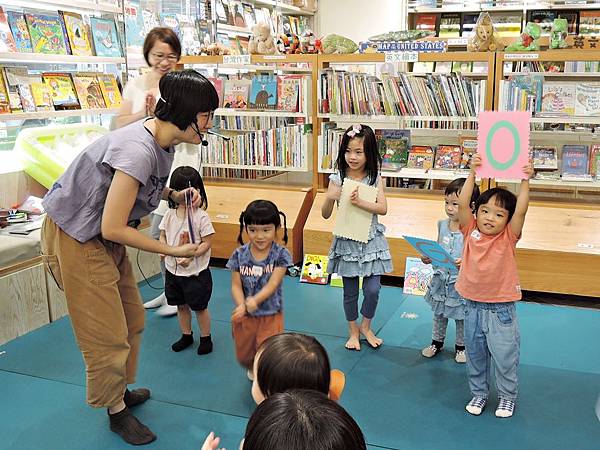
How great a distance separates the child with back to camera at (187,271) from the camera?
3.20 meters

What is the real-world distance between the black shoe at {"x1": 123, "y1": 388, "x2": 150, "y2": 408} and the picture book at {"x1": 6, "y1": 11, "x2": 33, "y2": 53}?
267cm

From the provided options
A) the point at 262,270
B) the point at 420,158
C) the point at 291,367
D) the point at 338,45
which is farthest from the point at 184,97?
the point at 420,158

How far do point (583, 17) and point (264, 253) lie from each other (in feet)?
19.8

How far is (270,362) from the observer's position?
54.4 inches

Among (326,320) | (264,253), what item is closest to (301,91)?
(326,320)

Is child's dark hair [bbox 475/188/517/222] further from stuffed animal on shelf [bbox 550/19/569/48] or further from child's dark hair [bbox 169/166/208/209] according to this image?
stuffed animal on shelf [bbox 550/19/569/48]

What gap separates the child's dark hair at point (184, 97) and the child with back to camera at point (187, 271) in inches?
44.0

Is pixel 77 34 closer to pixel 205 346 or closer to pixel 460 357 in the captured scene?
pixel 205 346

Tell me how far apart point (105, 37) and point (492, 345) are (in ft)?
12.8

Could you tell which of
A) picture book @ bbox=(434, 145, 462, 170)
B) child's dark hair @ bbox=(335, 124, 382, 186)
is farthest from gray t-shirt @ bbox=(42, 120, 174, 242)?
picture book @ bbox=(434, 145, 462, 170)

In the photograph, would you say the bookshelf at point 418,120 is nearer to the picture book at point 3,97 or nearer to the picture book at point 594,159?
the picture book at point 594,159

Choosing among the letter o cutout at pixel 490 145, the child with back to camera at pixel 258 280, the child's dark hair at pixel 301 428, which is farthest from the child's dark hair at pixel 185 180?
the child's dark hair at pixel 301 428

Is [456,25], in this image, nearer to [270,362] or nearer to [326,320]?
[326,320]

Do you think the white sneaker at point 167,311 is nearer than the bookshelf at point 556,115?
Yes
